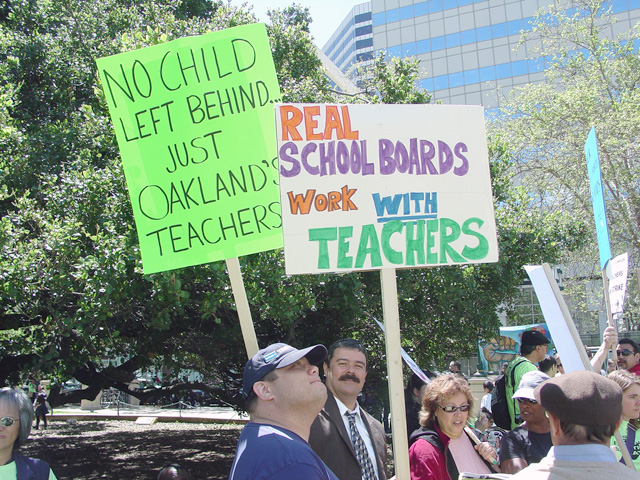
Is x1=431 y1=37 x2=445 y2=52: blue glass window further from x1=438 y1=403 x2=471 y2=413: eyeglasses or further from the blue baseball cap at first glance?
the blue baseball cap

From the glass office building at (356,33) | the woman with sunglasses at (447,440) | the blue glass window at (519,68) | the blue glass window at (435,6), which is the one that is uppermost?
the glass office building at (356,33)

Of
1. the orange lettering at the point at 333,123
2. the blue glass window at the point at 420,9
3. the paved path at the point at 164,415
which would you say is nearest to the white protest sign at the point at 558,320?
the orange lettering at the point at 333,123

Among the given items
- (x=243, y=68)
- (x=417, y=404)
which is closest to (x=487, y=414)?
(x=417, y=404)

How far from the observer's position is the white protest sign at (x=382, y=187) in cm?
337

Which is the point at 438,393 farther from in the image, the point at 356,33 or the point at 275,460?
the point at 356,33

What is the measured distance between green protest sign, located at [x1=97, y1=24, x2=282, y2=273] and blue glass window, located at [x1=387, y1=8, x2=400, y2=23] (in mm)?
62280

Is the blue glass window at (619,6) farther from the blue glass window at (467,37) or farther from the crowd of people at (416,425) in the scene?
the crowd of people at (416,425)

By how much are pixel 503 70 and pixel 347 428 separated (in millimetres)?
56315

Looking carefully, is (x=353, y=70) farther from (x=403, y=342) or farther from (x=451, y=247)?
(x=451, y=247)

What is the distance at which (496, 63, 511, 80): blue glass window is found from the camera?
A: 2141 inches

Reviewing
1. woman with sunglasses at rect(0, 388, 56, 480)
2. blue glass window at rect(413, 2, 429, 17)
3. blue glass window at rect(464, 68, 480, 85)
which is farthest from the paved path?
blue glass window at rect(413, 2, 429, 17)

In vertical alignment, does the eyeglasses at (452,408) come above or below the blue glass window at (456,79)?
below

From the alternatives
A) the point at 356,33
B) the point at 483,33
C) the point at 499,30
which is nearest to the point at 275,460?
the point at 499,30

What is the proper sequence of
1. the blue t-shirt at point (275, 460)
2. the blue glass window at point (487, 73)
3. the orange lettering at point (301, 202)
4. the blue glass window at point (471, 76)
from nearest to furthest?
the blue t-shirt at point (275, 460), the orange lettering at point (301, 202), the blue glass window at point (487, 73), the blue glass window at point (471, 76)
